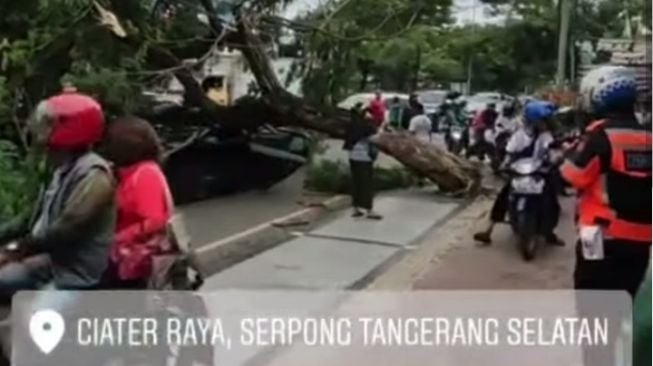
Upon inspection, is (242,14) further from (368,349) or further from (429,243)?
(368,349)

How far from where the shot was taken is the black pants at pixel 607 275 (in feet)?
11.3

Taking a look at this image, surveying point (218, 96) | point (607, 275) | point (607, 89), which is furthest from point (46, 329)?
point (607, 89)

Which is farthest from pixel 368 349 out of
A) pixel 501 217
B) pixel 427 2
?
pixel 501 217

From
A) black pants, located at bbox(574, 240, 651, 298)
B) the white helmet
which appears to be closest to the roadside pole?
the white helmet

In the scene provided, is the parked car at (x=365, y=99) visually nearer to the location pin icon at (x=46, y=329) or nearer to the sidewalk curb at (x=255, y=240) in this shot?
the sidewalk curb at (x=255, y=240)

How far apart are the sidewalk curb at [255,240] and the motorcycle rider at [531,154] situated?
726mm

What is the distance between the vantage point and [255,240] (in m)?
5.43

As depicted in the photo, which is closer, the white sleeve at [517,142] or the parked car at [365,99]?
the parked car at [365,99]

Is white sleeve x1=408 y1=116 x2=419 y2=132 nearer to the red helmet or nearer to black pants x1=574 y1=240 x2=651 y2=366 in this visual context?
black pants x1=574 y1=240 x2=651 y2=366

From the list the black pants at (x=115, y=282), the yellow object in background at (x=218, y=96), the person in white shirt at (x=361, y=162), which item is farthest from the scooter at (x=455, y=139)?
the black pants at (x=115, y=282)

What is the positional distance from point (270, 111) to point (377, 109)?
47 cm

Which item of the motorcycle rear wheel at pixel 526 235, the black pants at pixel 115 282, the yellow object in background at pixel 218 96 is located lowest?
the motorcycle rear wheel at pixel 526 235

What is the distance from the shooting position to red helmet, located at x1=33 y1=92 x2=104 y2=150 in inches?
123

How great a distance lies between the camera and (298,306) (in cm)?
358
